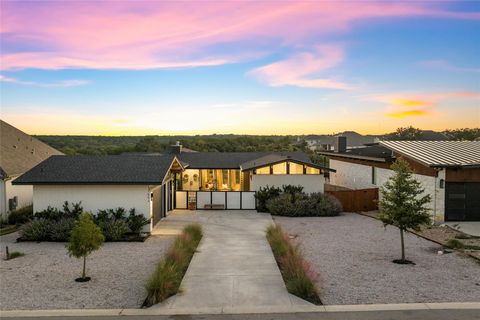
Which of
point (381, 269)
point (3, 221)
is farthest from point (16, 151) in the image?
point (381, 269)

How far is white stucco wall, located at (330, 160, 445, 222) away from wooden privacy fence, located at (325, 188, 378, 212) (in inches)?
66.9

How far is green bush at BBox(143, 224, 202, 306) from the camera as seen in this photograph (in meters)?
10.3

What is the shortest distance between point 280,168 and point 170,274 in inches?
714

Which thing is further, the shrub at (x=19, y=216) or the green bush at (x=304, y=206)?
the green bush at (x=304, y=206)

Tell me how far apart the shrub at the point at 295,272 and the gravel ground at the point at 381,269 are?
419 mm

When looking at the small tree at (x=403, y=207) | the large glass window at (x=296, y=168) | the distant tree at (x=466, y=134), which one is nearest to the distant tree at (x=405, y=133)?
the distant tree at (x=466, y=134)

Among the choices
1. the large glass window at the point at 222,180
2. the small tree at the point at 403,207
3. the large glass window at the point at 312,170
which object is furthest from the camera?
the large glass window at the point at 222,180

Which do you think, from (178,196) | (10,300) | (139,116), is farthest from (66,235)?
(139,116)

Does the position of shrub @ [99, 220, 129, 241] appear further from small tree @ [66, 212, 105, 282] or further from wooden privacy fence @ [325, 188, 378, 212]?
wooden privacy fence @ [325, 188, 378, 212]

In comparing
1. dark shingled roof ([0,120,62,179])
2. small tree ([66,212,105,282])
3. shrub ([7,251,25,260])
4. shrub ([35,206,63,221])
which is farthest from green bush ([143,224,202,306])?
dark shingled roof ([0,120,62,179])

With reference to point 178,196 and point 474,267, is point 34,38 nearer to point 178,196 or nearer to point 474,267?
point 178,196

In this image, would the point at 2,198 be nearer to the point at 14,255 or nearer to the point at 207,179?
the point at 14,255

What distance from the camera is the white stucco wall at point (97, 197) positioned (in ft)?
64.8

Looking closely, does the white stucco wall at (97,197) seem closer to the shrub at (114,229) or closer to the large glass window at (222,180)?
the shrub at (114,229)
